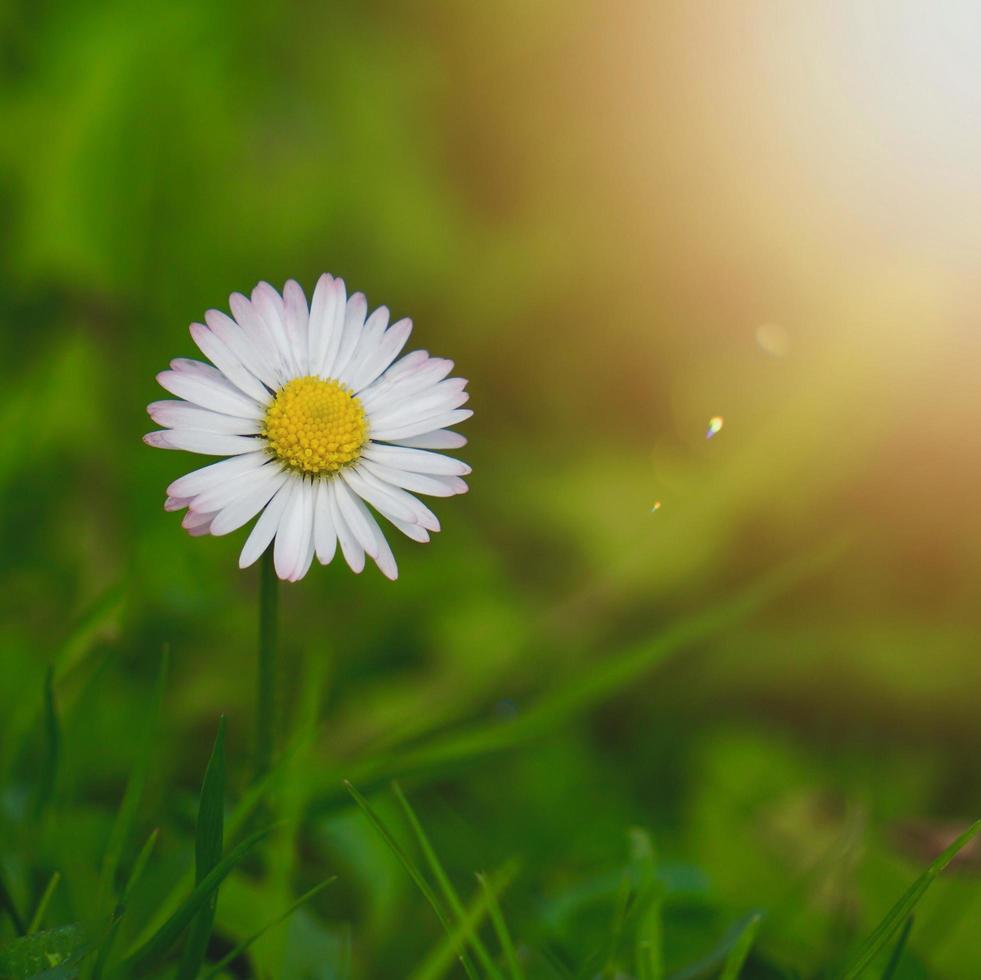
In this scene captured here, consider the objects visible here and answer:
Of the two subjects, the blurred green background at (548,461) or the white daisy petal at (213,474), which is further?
the blurred green background at (548,461)

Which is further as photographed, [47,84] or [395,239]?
[395,239]

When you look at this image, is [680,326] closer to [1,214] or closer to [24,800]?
[1,214]

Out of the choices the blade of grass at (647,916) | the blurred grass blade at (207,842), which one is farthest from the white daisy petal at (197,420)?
the blade of grass at (647,916)

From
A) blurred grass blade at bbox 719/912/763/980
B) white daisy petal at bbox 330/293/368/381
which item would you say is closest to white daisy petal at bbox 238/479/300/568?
white daisy petal at bbox 330/293/368/381

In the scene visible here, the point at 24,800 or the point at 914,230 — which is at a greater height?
the point at 914,230

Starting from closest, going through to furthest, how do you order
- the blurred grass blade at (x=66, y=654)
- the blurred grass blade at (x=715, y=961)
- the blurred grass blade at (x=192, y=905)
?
the blurred grass blade at (x=192, y=905), the blurred grass blade at (x=715, y=961), the blurred grass blade at (x=66, y=654)

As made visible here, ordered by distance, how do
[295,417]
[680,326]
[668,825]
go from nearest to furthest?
[295,417] < [668,825] < [680,326]

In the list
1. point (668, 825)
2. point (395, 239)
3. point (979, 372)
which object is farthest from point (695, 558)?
point (395, 239)

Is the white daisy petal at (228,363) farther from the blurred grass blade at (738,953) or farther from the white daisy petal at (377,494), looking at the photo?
the blurred grass blade at (738,953)
